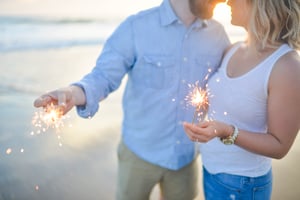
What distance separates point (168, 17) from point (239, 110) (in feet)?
2.40

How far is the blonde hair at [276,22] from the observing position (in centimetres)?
249

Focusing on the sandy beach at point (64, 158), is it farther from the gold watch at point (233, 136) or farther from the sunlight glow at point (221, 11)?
the gold watch at point (233, 136)

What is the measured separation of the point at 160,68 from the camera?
2.86 meters

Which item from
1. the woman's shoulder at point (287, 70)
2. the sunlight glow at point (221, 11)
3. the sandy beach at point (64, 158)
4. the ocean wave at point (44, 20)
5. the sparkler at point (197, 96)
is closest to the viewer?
the woman's shoulder at point (287, 70)

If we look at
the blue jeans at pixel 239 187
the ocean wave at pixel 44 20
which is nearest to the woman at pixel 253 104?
the blue jeans at pixel 239 187

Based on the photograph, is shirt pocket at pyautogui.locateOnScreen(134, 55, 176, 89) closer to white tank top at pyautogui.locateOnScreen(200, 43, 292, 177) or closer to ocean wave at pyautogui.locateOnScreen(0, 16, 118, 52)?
white tank top at pyautogui.locateOnScreen(200, 43, 292, 177)

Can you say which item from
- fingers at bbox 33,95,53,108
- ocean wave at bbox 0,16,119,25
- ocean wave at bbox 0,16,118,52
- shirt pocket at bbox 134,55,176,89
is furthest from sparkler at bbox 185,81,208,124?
ocean wave at bbox 0,16,119,25

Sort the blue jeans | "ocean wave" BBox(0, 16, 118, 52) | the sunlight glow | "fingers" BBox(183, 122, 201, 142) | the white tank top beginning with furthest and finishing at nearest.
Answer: "ocean wave" BBox(0, 16, 118, 52), the sunlight glow, the blue jeans, the white tank top, "fingers" BBox(183, 122, 201, 142)

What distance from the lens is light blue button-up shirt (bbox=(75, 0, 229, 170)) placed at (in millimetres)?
2809

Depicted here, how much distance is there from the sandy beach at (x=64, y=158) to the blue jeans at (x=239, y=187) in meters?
1.52

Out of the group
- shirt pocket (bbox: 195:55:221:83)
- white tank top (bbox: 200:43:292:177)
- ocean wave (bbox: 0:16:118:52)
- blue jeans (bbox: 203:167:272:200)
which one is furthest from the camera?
ocean wave (bbox: 0:16:118:52)

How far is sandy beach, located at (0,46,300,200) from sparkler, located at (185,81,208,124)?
1568 mm

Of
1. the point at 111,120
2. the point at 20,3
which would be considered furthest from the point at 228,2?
the point at 20,3

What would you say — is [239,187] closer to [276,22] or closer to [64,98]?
[276,22]
